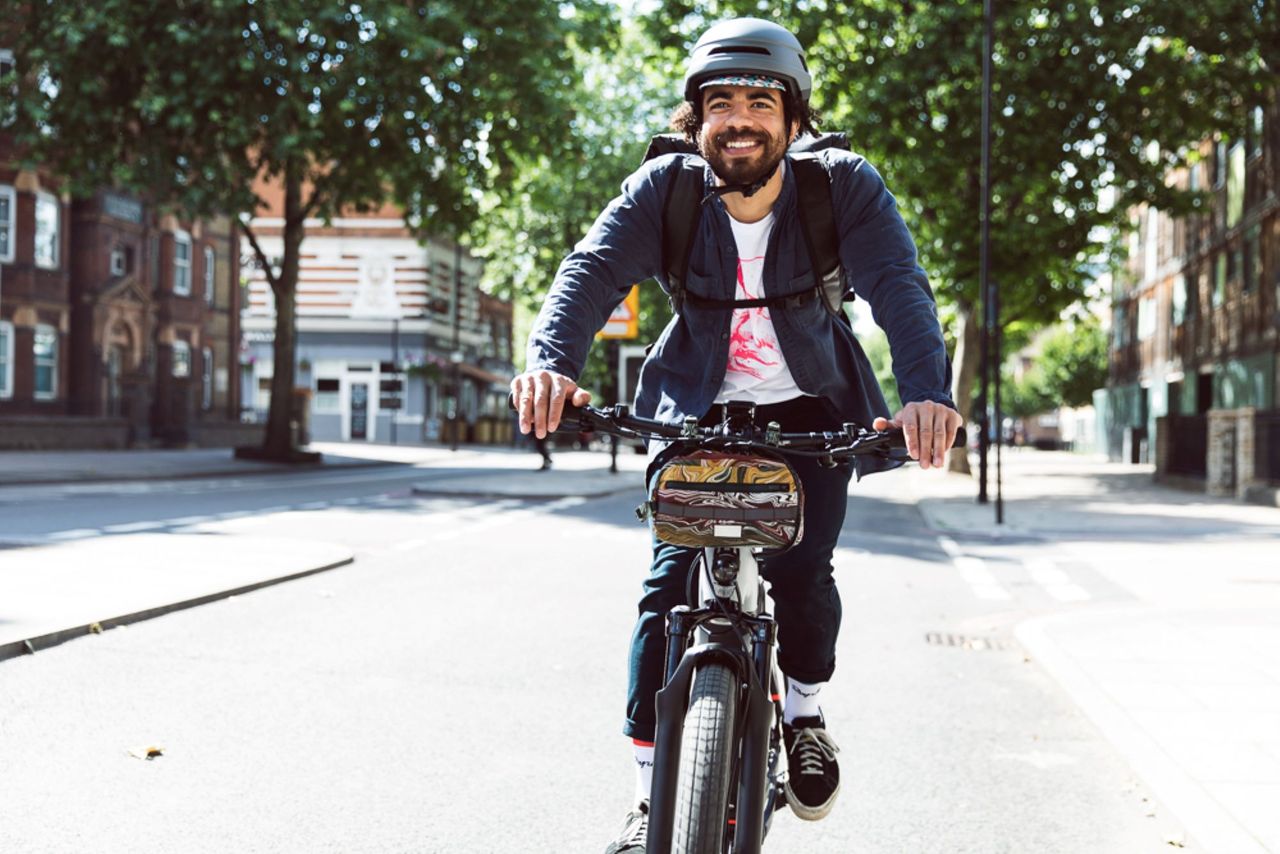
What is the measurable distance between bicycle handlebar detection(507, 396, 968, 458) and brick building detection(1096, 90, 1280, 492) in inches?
830

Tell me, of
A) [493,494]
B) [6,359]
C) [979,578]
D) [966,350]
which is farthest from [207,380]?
[979,578]

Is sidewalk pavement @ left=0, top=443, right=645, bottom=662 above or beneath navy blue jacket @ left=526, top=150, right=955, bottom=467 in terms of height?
beneath

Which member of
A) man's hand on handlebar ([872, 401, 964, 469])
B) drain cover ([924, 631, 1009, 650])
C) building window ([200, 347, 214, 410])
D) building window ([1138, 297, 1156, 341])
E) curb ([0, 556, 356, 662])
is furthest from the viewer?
building window ([1138, 297, 1156, 341])

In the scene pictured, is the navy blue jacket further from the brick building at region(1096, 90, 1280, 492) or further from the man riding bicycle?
the brick building at region(1096, 90, 1280, 492)

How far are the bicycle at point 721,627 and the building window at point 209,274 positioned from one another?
43.2 metres

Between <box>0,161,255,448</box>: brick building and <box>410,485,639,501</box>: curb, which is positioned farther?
<box>0,161,255,448</box>: brick building

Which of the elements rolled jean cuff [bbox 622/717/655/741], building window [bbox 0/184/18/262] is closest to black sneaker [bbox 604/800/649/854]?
rolled jean cuff [bbox 622/717/655/741]

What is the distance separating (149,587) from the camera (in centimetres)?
819

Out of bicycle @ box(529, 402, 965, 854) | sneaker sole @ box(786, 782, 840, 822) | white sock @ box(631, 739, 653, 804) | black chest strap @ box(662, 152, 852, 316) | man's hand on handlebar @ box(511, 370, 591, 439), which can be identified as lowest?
sneaker sole @ box(786, 782, 840, 822)

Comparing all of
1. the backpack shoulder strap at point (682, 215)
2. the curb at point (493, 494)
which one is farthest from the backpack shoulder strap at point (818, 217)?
the curb at point (493, 494)

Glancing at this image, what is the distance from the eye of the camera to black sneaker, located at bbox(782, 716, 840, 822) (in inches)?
130

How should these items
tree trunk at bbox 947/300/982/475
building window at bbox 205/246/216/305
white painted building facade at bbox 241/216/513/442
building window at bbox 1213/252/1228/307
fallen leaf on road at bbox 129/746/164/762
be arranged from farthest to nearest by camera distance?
white painted building facade at bbox 241/216/513/442, building window at bbox 205/246/216/305, building window at bbox 1213/252/1228/307, tree trunk at bbox 947/300/982/475, fallen leaf on road at bbox 129/746/164/762

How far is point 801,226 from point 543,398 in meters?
0.88

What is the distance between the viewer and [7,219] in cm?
3309
